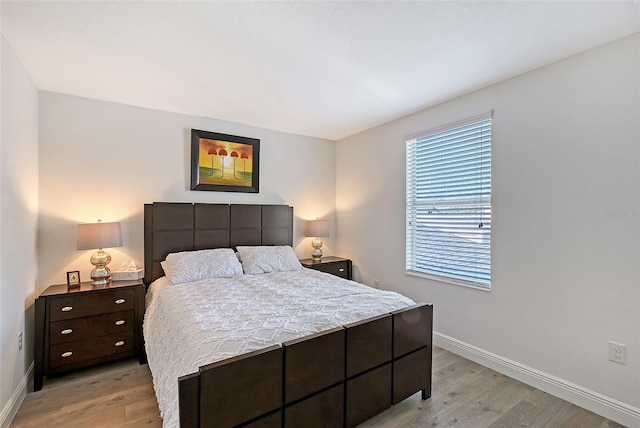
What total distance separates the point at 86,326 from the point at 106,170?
151 centimetres

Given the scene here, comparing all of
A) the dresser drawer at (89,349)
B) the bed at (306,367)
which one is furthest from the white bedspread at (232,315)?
the dresser drawer at (89,349)

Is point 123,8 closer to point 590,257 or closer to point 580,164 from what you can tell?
point 580,164

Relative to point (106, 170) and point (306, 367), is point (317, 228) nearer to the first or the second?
point (106, 170)

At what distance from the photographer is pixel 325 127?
4.00 m

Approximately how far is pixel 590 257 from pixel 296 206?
10.4 ft

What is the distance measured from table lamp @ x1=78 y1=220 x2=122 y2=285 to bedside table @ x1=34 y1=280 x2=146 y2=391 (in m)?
0.12

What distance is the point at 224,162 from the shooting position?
12.1ft

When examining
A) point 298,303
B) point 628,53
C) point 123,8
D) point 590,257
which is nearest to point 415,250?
point 590,257

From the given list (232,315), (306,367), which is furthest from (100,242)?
(306,367)

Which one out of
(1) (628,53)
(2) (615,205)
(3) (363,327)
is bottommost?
(3) (363,327)

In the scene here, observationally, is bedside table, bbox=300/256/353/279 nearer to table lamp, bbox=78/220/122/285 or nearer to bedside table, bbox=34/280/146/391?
bedside table, bbox=34/280/146/391

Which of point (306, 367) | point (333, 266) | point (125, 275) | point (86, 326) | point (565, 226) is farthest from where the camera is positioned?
point (333, 266)

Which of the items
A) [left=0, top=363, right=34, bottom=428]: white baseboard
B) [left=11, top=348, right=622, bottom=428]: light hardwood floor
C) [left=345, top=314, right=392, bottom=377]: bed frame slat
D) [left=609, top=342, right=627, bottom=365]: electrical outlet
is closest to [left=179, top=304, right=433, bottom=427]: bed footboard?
[left=345, top=314, right=392, bottom=377]: bed frame slat

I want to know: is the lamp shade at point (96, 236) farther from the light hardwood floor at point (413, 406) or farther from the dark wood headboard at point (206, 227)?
the light hardwood floor at point (413, 406)
